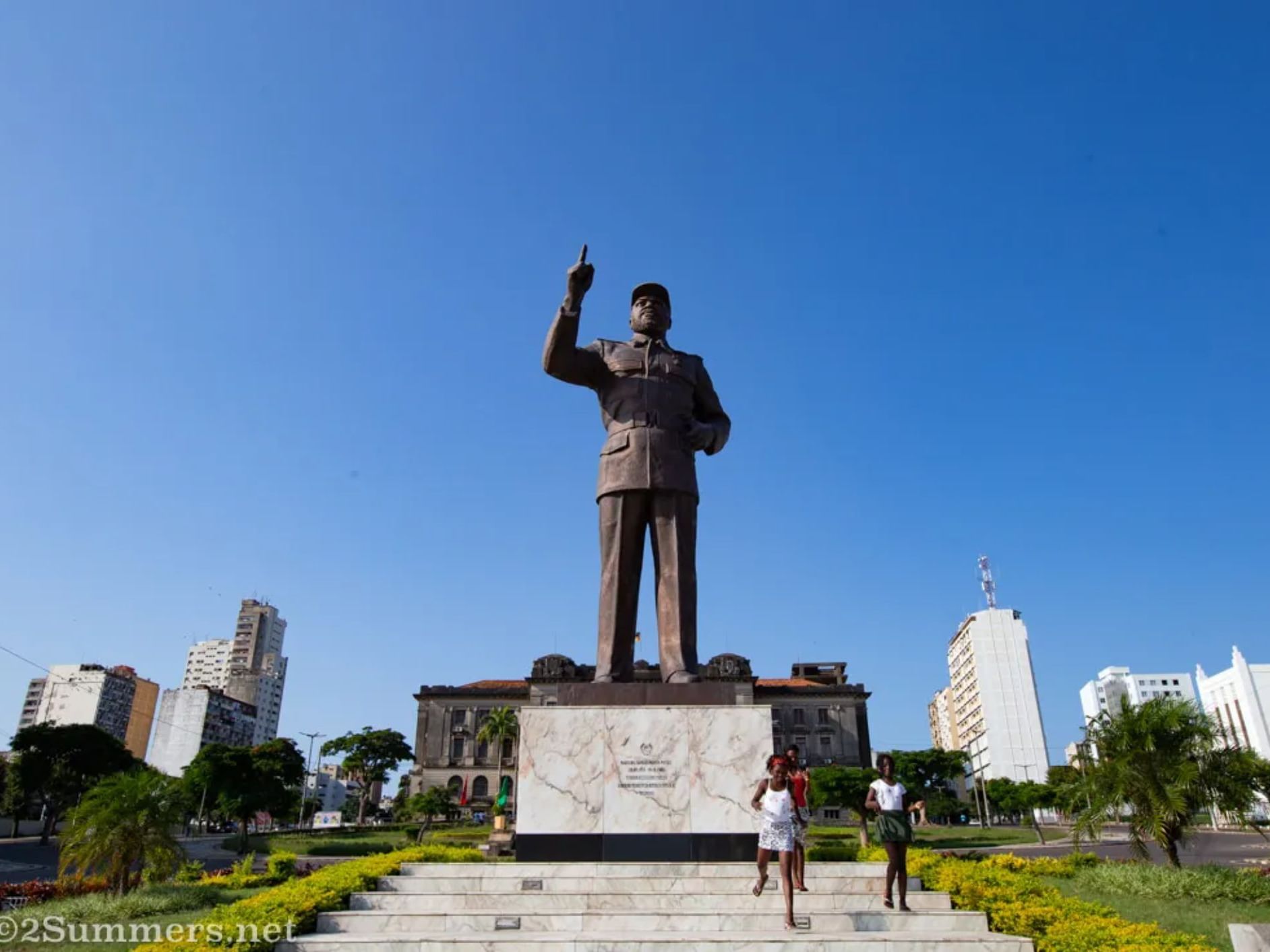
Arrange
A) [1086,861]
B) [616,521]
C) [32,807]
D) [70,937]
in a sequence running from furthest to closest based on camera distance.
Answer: [32,807], [1086,861], [616,521], [70,937]

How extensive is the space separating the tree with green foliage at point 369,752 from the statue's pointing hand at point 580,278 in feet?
220

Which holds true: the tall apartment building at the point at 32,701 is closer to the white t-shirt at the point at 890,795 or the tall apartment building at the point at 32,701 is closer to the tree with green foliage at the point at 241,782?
the tree with green foliage at the point at 241,782

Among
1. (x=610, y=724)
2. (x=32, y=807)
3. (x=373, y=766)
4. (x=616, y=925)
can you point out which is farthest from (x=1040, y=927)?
(x=373, y=766)

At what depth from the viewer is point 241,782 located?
4500cm

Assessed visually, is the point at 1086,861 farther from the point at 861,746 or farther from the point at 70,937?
the point at 861,746

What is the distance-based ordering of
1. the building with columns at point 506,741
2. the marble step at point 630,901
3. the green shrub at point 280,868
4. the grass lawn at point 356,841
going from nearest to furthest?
the marble step at point 630,901 < the green shrub at point 280,868 < the grass lawn at point 356,841 < the building with columns at point 506,741

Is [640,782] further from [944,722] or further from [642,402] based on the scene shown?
[944,722]

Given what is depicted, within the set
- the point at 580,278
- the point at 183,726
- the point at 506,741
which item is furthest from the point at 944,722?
the point at 580,278

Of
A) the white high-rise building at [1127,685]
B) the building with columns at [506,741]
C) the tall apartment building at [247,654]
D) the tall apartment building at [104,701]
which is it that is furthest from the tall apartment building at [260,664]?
the white high-rise building at [1127,685]

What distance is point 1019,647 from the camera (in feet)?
325

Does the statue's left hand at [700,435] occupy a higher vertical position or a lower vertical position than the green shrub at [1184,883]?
higher

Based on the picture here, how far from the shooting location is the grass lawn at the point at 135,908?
28.5 ft

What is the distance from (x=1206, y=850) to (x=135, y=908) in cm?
3346

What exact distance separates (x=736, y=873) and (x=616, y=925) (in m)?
1.43
